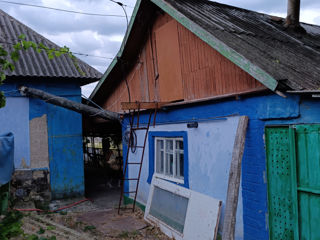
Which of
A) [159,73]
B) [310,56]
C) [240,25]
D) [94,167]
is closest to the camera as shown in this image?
[310,56]

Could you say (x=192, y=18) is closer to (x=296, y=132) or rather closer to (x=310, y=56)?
(x=310, y=56)

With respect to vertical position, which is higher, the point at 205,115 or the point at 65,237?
the point at 205,115

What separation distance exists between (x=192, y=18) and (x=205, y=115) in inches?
75.6

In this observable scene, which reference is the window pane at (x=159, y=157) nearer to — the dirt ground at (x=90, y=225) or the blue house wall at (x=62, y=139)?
the dirt ground at (x=90, y=225)

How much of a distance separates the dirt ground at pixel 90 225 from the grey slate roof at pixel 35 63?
4.18 meters

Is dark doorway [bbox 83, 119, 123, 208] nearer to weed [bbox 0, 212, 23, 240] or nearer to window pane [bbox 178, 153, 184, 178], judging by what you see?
window pane [bbox 178, 153, 184, 178]

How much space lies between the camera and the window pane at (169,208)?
6.50 metres

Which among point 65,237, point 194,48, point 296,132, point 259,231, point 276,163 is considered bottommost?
point 65,237

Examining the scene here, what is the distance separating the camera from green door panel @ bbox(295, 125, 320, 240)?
13.6ft

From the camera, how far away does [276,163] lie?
4.71 meters

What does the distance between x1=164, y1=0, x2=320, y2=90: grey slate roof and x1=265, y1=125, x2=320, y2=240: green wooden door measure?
775 millimetres

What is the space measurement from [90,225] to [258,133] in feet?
15.9

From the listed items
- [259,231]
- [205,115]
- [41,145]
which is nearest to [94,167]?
[41,145]

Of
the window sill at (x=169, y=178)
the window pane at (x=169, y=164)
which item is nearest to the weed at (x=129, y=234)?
the window sill at (x=169, y=178)
